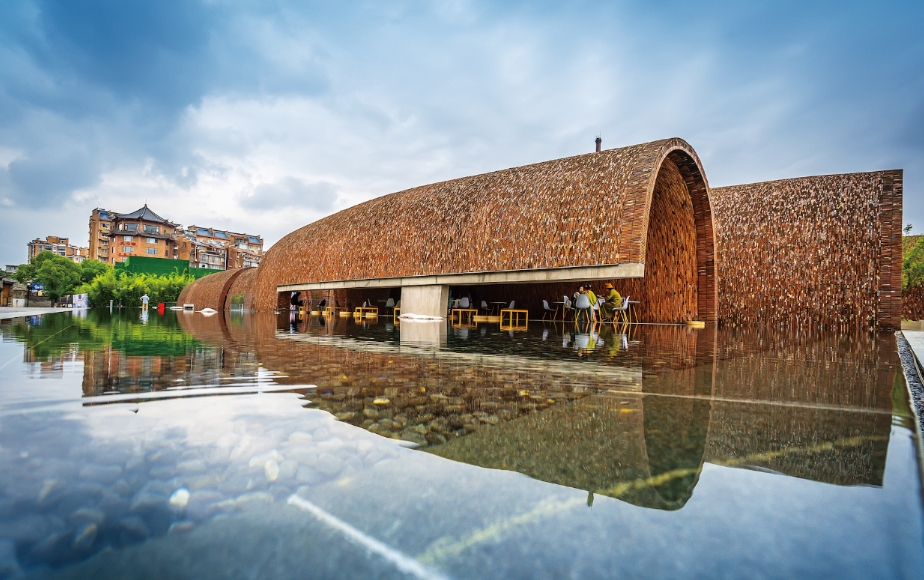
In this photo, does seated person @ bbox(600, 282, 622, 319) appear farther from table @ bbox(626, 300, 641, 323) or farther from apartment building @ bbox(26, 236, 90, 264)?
apartment building @ bbox(26, 236, 90, 264)

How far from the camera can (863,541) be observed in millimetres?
848

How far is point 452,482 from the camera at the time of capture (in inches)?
44.3

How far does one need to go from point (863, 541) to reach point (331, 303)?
2266cm

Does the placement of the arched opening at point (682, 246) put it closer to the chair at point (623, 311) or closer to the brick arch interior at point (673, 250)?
the brick arch interior at point (673, 250)

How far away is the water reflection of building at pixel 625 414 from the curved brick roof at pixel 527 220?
6274mm

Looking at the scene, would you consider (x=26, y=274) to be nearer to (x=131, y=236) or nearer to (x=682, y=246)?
(x=131, y=236)

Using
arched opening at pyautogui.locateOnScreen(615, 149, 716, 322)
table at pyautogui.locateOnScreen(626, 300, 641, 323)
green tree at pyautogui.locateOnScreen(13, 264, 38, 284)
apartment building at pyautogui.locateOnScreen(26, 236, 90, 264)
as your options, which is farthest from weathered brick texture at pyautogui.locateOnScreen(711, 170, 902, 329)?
apartment building at pyautogui.locateOnScreen(26, 236, 90, 264)

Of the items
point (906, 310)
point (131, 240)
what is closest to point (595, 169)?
point (906, 310)

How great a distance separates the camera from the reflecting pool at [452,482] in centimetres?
79

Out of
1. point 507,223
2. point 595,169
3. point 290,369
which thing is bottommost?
point 290,369

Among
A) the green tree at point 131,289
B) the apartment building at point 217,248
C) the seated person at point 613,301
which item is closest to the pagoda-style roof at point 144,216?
the apartment building at point 217,248

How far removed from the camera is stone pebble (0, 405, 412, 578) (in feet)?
2.80

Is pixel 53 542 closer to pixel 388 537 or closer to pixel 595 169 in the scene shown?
pixel 388 537

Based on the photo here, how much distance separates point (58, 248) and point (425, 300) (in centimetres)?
11824
